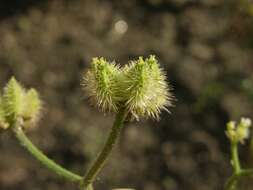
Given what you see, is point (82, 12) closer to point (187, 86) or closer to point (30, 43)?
point (30, 43)

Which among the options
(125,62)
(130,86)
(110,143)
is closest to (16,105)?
(110,143)

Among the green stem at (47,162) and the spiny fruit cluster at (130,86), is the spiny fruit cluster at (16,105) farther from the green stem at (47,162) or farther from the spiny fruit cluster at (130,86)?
the spiny fruit cluster at (130,86)

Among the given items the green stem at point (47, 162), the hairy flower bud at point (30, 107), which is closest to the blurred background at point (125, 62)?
the hairy flower bud at point (30, 107)

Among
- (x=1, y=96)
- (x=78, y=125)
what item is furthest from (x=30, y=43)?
(x=1, y=96)

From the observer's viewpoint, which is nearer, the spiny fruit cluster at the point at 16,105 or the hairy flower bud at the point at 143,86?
the hairy flower bud at the point at 143,86

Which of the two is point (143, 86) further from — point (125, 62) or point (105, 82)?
point (125, 62)

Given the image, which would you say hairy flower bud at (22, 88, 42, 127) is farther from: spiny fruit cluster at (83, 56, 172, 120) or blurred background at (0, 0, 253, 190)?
blurred background at (0, 0, 253, 190)
